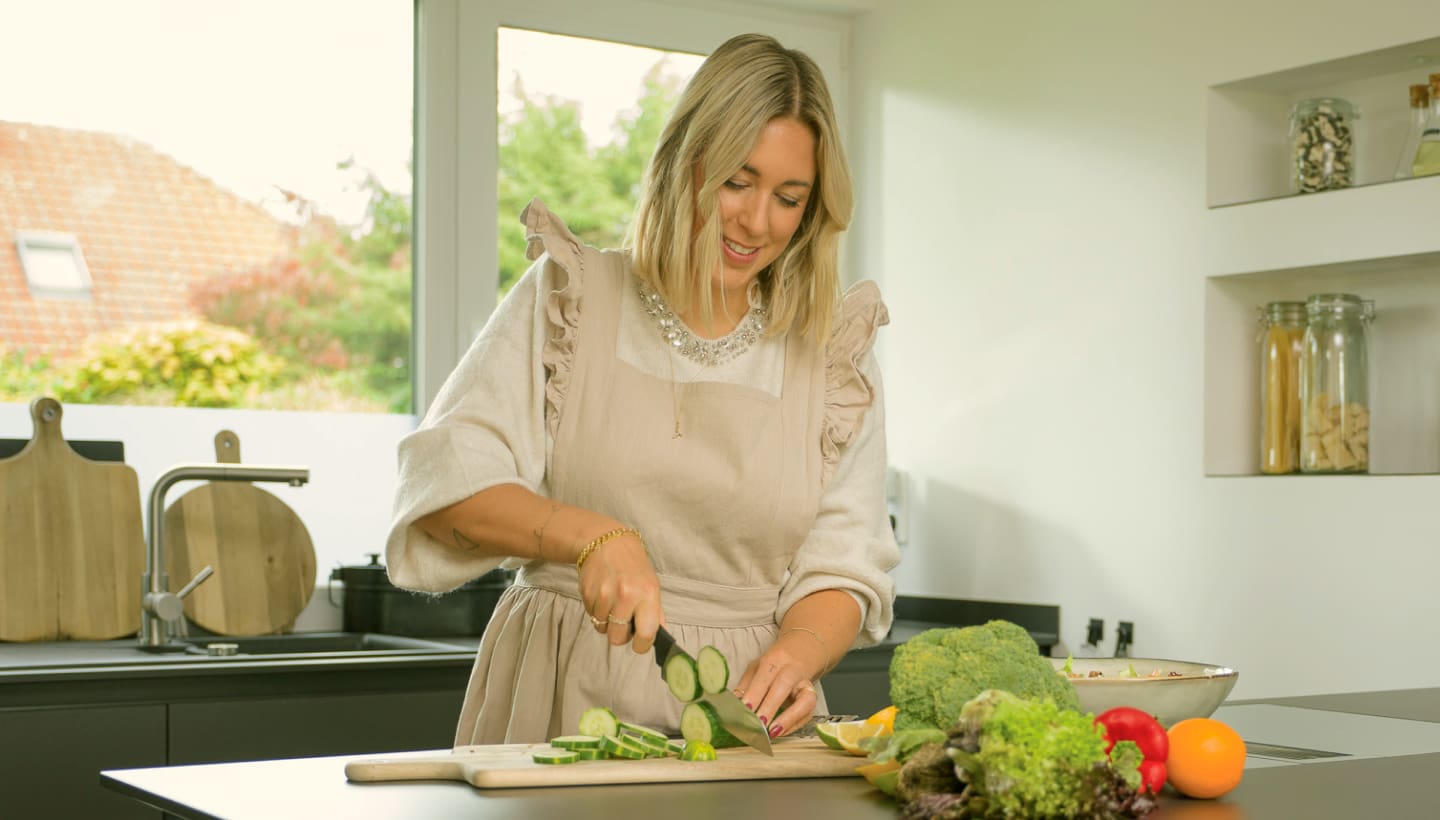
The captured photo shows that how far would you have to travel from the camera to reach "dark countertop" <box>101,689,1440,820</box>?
1.06 m

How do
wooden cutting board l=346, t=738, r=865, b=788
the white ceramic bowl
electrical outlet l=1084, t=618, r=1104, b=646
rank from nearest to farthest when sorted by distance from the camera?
wooden cutting board l=346, t=738, r=865, b=788 < the white ceramic bowl < electrical outlet l=1084, t=618, r=1104, b=646

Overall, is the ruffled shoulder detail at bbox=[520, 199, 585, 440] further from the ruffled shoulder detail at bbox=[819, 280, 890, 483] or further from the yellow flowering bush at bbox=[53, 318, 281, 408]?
the yellow flowering bush at bbox=[53, 318, 281, 408]

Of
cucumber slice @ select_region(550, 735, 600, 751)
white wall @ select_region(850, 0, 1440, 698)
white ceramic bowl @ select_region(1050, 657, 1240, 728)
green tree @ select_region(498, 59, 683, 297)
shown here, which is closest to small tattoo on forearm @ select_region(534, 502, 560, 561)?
cucumber slice @ select_region(550, 735, 600, 751)

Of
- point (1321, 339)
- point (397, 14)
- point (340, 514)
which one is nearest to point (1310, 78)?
point (1321, 339)

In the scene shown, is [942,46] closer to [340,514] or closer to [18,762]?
[340,514]

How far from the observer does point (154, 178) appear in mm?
3057

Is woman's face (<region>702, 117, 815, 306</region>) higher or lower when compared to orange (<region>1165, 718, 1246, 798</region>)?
higher

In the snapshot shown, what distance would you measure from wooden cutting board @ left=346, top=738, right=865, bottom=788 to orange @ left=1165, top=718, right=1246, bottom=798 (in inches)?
10.4

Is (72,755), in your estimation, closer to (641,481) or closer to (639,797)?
(641,481)

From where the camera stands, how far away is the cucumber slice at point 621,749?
4.11 ft

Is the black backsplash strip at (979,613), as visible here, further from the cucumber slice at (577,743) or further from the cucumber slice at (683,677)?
the cucumber slice at (577,743)

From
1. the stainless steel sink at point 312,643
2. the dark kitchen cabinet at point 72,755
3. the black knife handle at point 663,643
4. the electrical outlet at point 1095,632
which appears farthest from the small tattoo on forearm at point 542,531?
the electrical outlet at point 1095,632

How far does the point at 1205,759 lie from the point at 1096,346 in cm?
204

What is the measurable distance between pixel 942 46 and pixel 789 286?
1.91m
